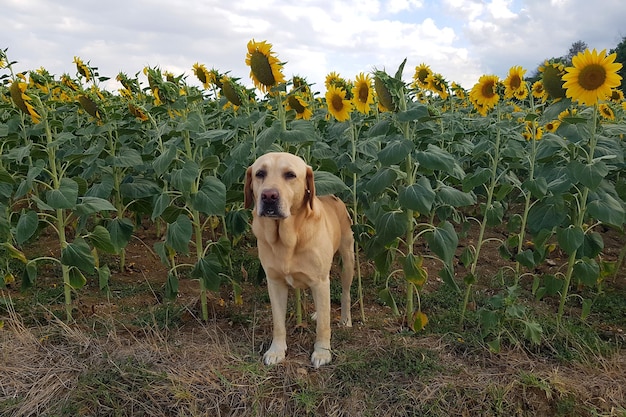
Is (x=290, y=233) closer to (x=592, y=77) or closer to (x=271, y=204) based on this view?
(x=271, y=204)

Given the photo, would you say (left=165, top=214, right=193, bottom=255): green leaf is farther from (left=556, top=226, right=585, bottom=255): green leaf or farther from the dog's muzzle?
(left=556, top=226, right=585, bottom=255): green leaf

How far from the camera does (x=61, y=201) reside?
3.09 metres

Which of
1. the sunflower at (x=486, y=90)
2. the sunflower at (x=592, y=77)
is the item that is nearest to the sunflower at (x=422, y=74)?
the sunflower at (x=486, y=90)

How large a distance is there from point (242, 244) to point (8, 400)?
279 cm

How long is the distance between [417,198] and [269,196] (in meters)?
0.88

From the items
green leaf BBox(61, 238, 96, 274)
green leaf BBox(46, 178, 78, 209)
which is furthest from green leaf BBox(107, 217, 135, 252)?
green leaf BBox(46, 178, 78, 209)

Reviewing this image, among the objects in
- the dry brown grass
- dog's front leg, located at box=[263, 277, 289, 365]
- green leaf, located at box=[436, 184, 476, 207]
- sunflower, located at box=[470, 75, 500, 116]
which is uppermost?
sunflower, located at box=[470, 75, 500, 116]

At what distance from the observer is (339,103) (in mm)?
3627

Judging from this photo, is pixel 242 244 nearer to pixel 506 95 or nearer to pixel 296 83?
pixel 296 83

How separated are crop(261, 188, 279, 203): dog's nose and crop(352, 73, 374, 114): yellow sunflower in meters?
1.20

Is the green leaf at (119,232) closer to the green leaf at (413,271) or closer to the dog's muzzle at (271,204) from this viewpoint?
the dog's muzzle at (271,204)

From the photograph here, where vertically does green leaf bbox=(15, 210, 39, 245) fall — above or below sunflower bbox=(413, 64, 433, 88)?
below

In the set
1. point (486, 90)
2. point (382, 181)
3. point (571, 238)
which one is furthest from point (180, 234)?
point (486, 90)

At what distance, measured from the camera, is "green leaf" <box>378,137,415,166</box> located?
9.40 feet
